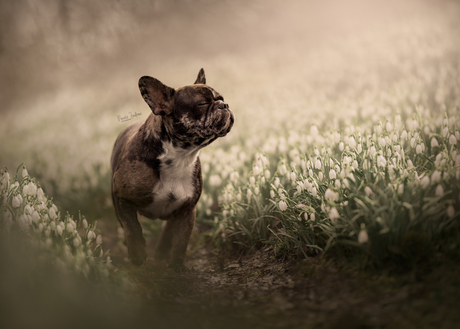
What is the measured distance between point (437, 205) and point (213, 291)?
8.57 ft

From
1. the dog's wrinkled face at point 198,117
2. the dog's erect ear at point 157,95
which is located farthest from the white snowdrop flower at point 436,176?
the dog's erect ear at point 157,95

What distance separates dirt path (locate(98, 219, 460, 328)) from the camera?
113 inches

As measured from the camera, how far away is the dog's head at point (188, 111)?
428cm

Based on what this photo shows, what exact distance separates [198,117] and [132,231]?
6.18ft

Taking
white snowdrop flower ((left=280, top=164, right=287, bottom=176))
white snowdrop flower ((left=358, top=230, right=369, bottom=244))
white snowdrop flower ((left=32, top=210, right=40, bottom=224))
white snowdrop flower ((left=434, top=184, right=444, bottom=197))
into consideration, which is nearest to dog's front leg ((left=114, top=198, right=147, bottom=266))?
white snowdrop flower ((left=32, top=210, right=40, bottom=224))

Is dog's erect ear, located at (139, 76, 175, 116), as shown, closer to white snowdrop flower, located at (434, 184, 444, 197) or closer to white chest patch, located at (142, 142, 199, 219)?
white chest patch, located at (142, 142, 199, 219)

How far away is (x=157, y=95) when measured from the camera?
436 centimetres

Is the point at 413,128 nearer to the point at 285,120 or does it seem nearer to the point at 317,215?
the point at 317,215

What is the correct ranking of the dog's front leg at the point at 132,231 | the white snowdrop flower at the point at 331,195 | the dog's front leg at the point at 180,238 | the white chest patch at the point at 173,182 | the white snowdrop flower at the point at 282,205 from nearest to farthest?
the white snowdrop flower at the point at 331,195
the white snowdrop flower at the point at 282,205
the white chest patch at the point at 173,182
the dog's front leg at the point at 132,231
the dog's front leg at the point at 180,238

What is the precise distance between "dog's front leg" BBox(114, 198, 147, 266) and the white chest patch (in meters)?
0.20

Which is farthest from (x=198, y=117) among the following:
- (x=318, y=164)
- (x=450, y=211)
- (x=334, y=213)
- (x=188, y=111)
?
(x=450, y=211)

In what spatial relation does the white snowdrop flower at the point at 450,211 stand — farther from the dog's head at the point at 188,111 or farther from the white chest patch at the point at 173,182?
the white chest patch at the point at 173,182

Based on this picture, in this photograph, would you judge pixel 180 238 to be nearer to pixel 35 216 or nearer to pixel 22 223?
pixel 35 216

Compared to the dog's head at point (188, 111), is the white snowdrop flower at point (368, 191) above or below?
below
